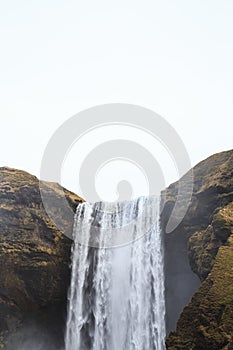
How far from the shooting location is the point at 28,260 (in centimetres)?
2148

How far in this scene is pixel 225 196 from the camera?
18.3 meters

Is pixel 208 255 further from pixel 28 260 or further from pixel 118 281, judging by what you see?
pixel 28 260

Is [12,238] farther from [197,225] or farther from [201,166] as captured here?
[201,166]

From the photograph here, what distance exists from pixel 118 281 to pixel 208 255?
820 cm

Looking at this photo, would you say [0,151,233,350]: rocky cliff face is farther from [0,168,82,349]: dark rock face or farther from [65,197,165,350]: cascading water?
[65,197,165,350]: cascading water

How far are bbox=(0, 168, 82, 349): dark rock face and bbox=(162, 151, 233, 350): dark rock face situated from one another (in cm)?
761

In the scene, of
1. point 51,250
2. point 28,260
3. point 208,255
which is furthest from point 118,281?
point 208,255

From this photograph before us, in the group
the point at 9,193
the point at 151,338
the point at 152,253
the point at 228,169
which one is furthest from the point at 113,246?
the point at 228,169

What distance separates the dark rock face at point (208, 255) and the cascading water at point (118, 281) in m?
1.22

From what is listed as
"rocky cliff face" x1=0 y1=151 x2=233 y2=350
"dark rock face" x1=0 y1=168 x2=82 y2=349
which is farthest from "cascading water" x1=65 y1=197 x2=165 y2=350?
"dark rock face" x1=0 y1=168 x2=82 y2=349

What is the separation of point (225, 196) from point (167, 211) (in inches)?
179

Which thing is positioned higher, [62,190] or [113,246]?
[62,190]

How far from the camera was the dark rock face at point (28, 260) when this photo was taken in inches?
834

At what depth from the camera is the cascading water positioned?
20438 mm
